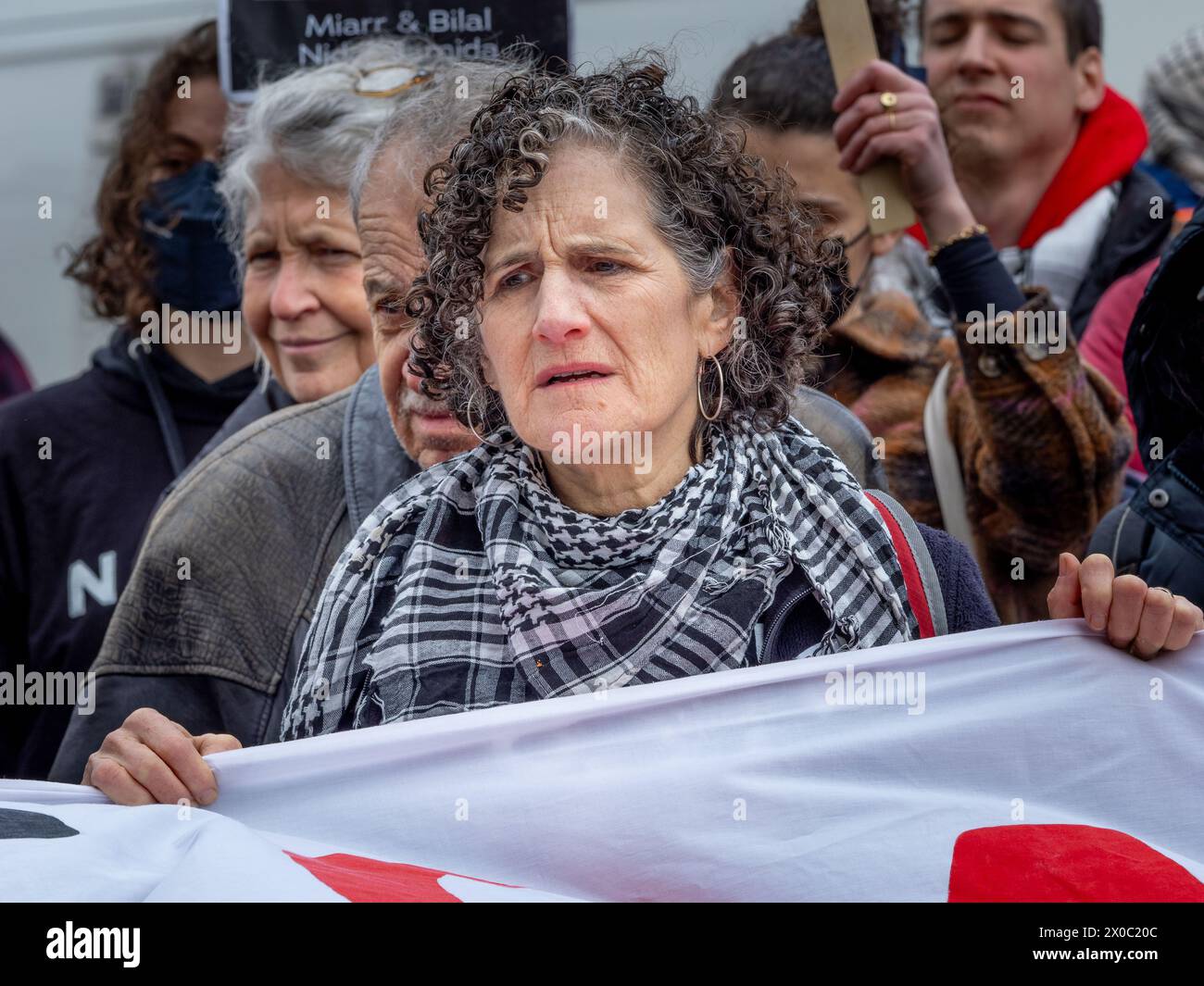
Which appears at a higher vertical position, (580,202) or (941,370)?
(580,202)

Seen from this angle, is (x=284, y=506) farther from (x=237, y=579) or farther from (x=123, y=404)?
(x=123, y=404)

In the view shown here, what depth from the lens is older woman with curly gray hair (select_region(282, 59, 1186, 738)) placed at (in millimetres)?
2154

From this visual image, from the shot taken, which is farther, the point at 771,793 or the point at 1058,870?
the point at 771,793

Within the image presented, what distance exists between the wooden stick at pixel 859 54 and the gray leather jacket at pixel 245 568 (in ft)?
1.43

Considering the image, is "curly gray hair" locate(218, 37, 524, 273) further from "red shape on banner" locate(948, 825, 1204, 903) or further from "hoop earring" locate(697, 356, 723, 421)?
"red shape on banner" locate(948, 825, 1204, 903)

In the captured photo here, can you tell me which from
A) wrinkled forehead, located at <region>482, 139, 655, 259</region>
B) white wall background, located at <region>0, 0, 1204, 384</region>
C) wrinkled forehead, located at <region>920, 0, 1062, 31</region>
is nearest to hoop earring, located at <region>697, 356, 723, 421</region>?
wrinkled forehead, located at <region>482, 139, 655, 259</region>

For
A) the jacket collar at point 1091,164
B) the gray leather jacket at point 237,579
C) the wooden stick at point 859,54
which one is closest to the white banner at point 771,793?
the gray leather jacket at point 237,579

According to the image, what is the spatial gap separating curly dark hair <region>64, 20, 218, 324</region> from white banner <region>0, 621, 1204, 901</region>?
6.56 ft

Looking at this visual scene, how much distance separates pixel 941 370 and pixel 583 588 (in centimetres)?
122

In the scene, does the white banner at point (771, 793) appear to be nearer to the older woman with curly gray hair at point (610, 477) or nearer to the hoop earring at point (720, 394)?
the older woman with curly gray hair at point (610, 477)

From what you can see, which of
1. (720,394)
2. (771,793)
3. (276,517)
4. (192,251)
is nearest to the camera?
(771,793)

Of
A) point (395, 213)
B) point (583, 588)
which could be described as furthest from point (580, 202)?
point (395, 213)

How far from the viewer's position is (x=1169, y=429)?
2.58 metres

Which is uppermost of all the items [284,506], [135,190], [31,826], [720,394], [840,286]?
[135,190]
